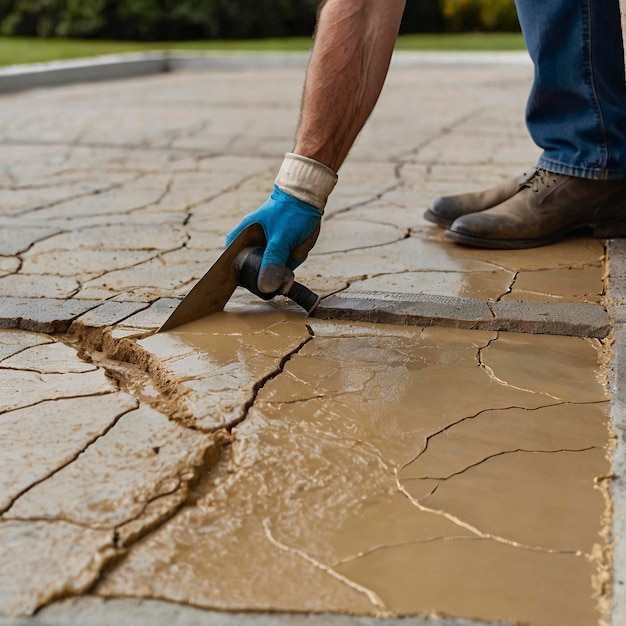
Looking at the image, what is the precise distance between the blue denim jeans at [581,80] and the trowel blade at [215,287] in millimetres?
1017

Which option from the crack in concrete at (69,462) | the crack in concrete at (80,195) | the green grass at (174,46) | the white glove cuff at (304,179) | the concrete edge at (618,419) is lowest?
the green grass at (174,46)

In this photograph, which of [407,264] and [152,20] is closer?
[407,264]

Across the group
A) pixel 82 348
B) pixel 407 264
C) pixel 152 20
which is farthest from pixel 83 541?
pixel 152 20

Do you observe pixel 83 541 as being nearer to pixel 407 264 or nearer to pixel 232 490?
pixel 232 490

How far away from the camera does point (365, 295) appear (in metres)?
2.12

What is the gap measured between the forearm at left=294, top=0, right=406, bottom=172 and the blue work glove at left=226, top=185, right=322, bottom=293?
113 millimetres

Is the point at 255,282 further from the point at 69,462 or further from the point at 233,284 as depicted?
the point at 69,462

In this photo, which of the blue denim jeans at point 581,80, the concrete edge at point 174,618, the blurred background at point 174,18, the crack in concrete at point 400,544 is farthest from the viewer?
the blurred background at point 174,18

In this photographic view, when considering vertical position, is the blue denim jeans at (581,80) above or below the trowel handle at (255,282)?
above

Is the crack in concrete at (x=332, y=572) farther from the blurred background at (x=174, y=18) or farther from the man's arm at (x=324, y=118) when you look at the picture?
the blurred background at (x=174, y=18)

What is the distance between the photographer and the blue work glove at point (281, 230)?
194 cm

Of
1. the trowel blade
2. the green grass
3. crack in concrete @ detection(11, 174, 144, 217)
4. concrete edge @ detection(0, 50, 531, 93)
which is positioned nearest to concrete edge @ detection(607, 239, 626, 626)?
the trowel blade

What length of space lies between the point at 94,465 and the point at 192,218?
1624mm

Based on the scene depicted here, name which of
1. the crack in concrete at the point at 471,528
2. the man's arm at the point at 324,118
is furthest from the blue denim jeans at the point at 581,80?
the crack in concrete at the point at 471,528
